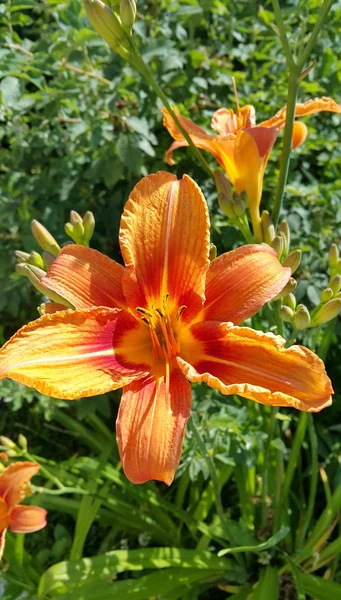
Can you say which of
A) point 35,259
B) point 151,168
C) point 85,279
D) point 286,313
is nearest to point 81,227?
point 35,259

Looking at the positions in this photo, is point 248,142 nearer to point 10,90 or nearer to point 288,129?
point 288,129

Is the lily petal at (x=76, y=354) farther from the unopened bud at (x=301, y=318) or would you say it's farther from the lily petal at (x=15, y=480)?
the lily petal at (x=15, y=480)

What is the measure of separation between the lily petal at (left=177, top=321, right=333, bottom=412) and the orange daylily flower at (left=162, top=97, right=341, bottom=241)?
0.37 meters

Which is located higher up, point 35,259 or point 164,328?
point 35,259

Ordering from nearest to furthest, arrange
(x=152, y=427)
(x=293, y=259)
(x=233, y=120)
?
(x=152, y=427), (x=293, y=259), (x=233, y=120)

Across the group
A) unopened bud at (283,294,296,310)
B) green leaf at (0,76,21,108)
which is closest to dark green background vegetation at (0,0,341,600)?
green leaf at (0,76,21,108)

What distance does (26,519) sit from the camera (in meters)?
1.50

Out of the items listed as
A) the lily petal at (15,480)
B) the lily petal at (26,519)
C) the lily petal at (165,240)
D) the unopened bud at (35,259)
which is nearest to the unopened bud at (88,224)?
the unopened bud at (35,259)

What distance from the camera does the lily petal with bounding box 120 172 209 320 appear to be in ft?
3.32

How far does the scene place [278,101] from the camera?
1899mm

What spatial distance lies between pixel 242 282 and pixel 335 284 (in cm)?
29

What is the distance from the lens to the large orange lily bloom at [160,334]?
0.89 metres

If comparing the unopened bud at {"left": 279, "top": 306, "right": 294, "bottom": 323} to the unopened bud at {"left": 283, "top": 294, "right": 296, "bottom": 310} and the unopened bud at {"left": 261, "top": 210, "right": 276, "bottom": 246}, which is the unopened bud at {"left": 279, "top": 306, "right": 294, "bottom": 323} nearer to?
the unopened bud at {"left": 283, "top": 294, "right": 296, "bottom": 310}

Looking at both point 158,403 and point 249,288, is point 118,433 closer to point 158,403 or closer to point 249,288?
point 158,403
